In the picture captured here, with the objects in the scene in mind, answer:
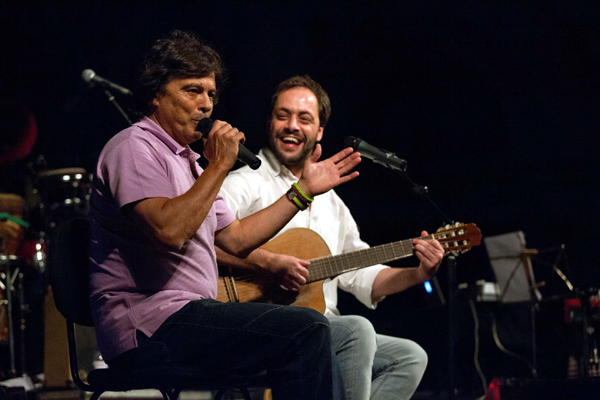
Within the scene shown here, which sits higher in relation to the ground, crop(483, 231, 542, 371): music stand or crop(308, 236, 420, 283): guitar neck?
crop(308, 236, 420, 283): guitar neck

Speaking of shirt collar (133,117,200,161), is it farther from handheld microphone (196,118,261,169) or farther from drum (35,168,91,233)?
drum (35,168,91,233)

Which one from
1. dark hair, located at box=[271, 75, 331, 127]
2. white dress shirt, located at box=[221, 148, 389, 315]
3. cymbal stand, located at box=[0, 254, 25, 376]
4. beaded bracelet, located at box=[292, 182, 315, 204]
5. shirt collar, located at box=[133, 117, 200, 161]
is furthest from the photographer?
cymbal stand, located at box=[0, 254, 25, 376]

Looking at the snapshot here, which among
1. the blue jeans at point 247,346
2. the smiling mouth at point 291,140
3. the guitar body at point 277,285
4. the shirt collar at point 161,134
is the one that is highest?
the smiling mouth at point 291,140

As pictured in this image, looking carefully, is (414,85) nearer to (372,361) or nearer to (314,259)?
(314,259)

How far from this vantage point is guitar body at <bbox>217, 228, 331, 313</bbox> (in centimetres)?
274

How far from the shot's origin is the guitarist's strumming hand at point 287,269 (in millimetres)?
2729

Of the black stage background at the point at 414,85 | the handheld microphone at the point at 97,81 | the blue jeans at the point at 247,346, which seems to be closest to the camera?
the blue jeans at the point at 247,346

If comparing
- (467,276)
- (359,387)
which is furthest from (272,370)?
(467,276)

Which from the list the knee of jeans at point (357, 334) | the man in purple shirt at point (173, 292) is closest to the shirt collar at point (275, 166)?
the knee of jeans at point (357, 334)

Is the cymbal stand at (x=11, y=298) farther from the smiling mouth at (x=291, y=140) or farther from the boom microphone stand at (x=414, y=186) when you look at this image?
the boom microphone stand at (x=414, y=186)

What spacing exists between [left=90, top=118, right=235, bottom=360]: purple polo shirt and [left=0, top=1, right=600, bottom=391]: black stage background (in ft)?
12.8

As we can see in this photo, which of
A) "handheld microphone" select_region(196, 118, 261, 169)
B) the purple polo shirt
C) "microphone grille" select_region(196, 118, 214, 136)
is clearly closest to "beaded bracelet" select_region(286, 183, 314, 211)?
"handheld microphone" select_region(196, 118, 261, 169)

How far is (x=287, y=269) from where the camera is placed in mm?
2729

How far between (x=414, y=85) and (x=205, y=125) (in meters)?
4.37
